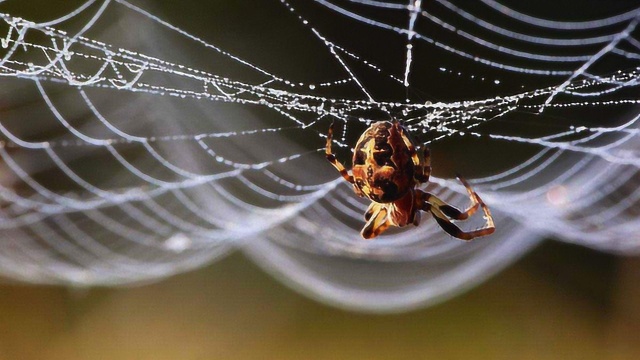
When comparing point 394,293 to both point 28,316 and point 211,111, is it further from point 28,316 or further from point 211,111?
point 28,316

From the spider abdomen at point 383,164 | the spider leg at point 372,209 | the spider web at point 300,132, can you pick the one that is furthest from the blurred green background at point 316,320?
the spider abdomen at point 383,164

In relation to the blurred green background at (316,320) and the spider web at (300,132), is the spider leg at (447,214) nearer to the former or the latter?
the spider web at (300,132)

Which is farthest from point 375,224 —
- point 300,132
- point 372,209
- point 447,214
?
point 300,132

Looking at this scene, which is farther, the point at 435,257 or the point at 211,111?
the point at 435,257

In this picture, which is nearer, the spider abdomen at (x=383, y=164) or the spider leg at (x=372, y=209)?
the spider abdomen at (x=383, y=164)

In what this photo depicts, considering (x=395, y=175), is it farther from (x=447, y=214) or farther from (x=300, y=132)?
(x=300, y=132)

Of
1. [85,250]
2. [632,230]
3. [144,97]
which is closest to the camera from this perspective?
[144,97]

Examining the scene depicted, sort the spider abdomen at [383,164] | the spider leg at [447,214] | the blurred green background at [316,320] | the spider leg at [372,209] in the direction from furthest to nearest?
the blurred green background at [316,320] → the spider leg at [372,209] → the spider leg at [447,214] → the spider abdomen at [383,164]

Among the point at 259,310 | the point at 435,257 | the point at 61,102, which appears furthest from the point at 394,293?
the point at 61,102
